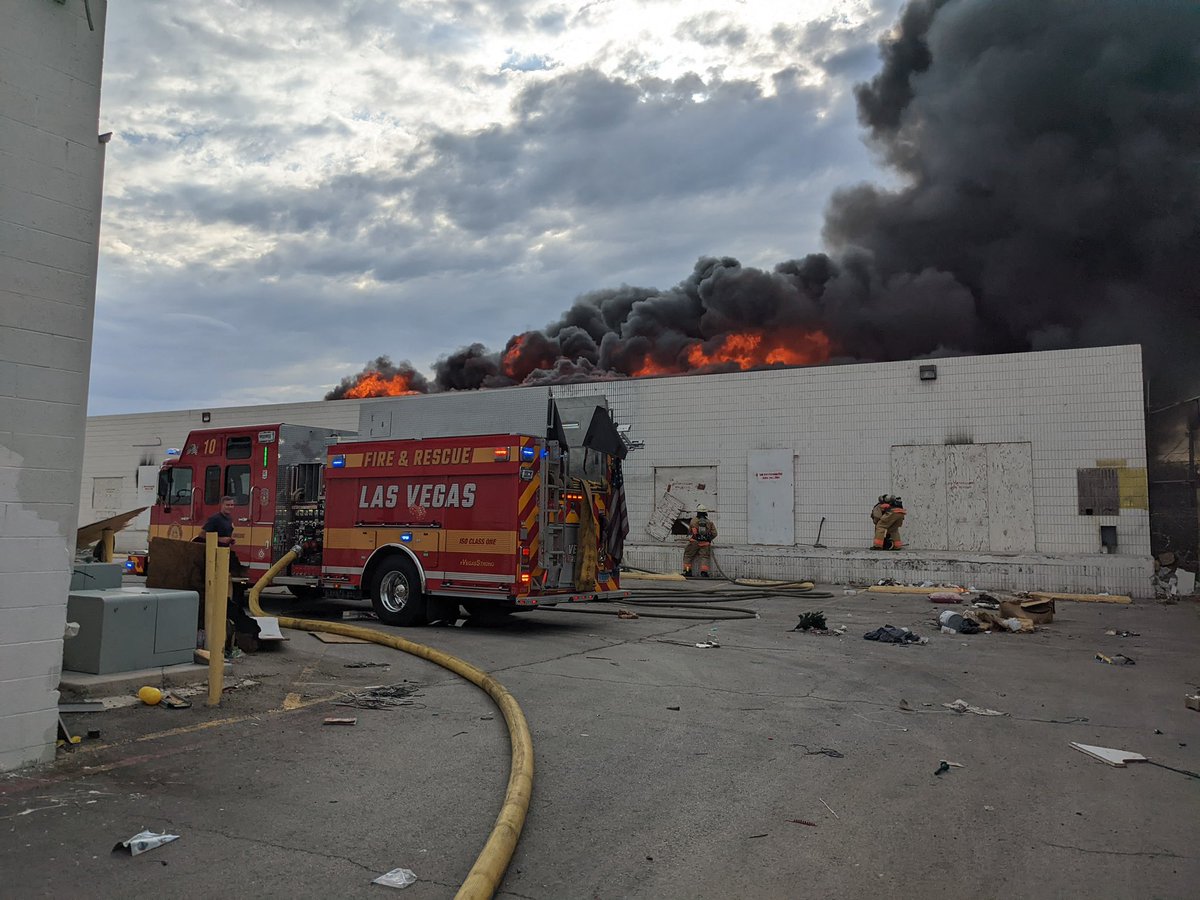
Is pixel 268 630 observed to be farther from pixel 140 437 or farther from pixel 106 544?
pixel 140 437

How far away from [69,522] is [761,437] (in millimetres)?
17097

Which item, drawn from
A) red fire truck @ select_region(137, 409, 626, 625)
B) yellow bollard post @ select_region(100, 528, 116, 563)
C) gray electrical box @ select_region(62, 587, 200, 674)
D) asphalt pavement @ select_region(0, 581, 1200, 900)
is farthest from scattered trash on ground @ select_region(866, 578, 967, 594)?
yellow bollard post @ select_region(100, 528, 116, 563)

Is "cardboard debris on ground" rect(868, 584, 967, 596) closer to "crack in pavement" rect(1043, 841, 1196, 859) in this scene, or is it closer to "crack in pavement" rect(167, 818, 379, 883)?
"crack in pavement" rect(1043, 841, 1196, 859)

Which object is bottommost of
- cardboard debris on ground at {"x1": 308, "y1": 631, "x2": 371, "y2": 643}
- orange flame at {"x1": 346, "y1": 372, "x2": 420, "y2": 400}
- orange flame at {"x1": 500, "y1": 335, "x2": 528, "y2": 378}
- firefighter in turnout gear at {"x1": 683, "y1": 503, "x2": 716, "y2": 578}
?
cardboard debris on ground at {"x1": 308, "y1": 631, "x2": 371, "y2": 643}

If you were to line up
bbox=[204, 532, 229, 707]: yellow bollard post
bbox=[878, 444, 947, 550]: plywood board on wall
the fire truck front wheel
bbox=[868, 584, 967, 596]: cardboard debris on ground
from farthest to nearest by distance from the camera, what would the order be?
bbox=[878, 444, 947, 550]: plywood board on wall
bbox=[868, 584, 967, 596]: cardboard debris on ground
the fire truck front wheel
bbox=[204, 532, 229, 707]: yellow bollard post

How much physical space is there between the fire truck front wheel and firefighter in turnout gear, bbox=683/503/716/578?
8.78 meters

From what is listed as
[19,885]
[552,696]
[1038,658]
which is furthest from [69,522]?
[1038,658]

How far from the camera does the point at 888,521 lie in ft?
58.2

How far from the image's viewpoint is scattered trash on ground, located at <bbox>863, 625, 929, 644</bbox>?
32.2 feet

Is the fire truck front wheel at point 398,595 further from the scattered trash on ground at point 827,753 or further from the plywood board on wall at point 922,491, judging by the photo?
the plywood board on wall at point 922,491

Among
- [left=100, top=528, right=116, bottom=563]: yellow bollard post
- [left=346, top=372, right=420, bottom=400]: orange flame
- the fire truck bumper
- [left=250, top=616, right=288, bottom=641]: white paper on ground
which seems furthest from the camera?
[left=346, top=372, right=420, bottom=400]: orange flame

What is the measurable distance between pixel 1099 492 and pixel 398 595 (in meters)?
14.1

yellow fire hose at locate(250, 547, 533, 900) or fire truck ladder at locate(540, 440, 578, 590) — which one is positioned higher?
fire truck ladder at locate(540, 440, 578, 590)

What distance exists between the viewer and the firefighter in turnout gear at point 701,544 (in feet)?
59.9
